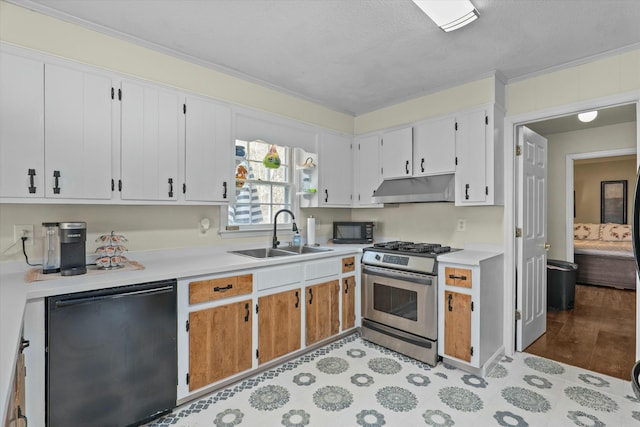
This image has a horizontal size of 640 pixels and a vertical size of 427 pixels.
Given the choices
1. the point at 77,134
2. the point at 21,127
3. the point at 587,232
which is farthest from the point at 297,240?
the point at 587,232

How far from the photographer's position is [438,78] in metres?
3.02

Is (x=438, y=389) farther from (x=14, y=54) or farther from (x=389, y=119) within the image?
(x=14, y=54)

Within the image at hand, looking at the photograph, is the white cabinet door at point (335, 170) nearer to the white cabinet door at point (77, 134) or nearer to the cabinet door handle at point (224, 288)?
the cabinet door handle at point (224, 288)

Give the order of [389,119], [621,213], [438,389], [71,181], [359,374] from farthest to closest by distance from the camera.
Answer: [621,213], [389,119], [359,374], [438,389], [71,181]

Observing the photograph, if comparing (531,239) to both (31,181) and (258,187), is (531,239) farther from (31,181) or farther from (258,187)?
(31,181)

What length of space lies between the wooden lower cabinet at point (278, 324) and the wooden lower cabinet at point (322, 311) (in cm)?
12

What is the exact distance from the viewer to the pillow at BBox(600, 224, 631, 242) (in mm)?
6171

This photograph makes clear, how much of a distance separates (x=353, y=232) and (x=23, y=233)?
2881 millimetres

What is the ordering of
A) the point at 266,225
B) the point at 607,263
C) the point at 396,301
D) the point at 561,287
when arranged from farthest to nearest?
1. the point at 607,263
2. the point at 561,287
3. the point at 266,225
4. the point at 396,301

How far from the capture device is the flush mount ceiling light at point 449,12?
188cm

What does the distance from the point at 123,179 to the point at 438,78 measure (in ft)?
9.03

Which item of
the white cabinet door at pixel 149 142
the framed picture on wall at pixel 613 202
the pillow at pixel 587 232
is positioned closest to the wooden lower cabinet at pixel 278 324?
the white cabinet door at pixel 149 142

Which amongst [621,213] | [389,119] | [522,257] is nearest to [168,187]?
[389,119]

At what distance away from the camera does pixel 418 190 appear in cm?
322
